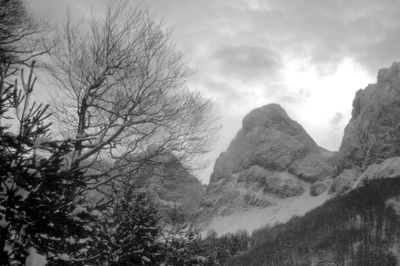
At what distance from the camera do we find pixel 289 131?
19788 centimetres

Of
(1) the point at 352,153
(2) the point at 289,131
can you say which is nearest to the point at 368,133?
(1) the point at 352,153

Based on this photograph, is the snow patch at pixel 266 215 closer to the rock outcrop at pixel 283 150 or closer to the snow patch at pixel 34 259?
the rock outcrop at pixel 283 150

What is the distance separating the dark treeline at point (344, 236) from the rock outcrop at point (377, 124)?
27.0 meters

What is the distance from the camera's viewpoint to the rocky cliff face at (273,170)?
18412 cm

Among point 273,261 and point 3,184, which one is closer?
point 3,184

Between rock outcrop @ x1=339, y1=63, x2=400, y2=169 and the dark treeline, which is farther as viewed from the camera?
rock outcrop @ x1=339, y1=63, x2=400, y2=169

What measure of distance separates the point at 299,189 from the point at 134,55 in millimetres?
180469

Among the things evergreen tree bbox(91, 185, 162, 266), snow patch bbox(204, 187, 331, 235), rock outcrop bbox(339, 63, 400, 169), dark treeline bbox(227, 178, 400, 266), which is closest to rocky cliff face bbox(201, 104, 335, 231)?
snow patch bbox(204, 187, 331, 235)

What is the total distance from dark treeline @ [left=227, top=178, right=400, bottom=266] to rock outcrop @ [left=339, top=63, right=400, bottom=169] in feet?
88.7

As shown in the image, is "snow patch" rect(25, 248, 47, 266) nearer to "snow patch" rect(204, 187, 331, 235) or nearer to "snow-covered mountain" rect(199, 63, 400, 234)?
"snow-covered mountain" rect(199, 63, 400, 234)

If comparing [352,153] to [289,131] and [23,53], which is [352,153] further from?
[23,53]

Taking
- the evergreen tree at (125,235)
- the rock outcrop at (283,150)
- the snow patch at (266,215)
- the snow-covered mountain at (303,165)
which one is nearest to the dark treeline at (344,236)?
the snow-covered mountain at (303,165)

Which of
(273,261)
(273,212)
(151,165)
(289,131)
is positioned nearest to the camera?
(151,165)

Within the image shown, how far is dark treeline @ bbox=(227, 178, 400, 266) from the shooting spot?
9031 cm
